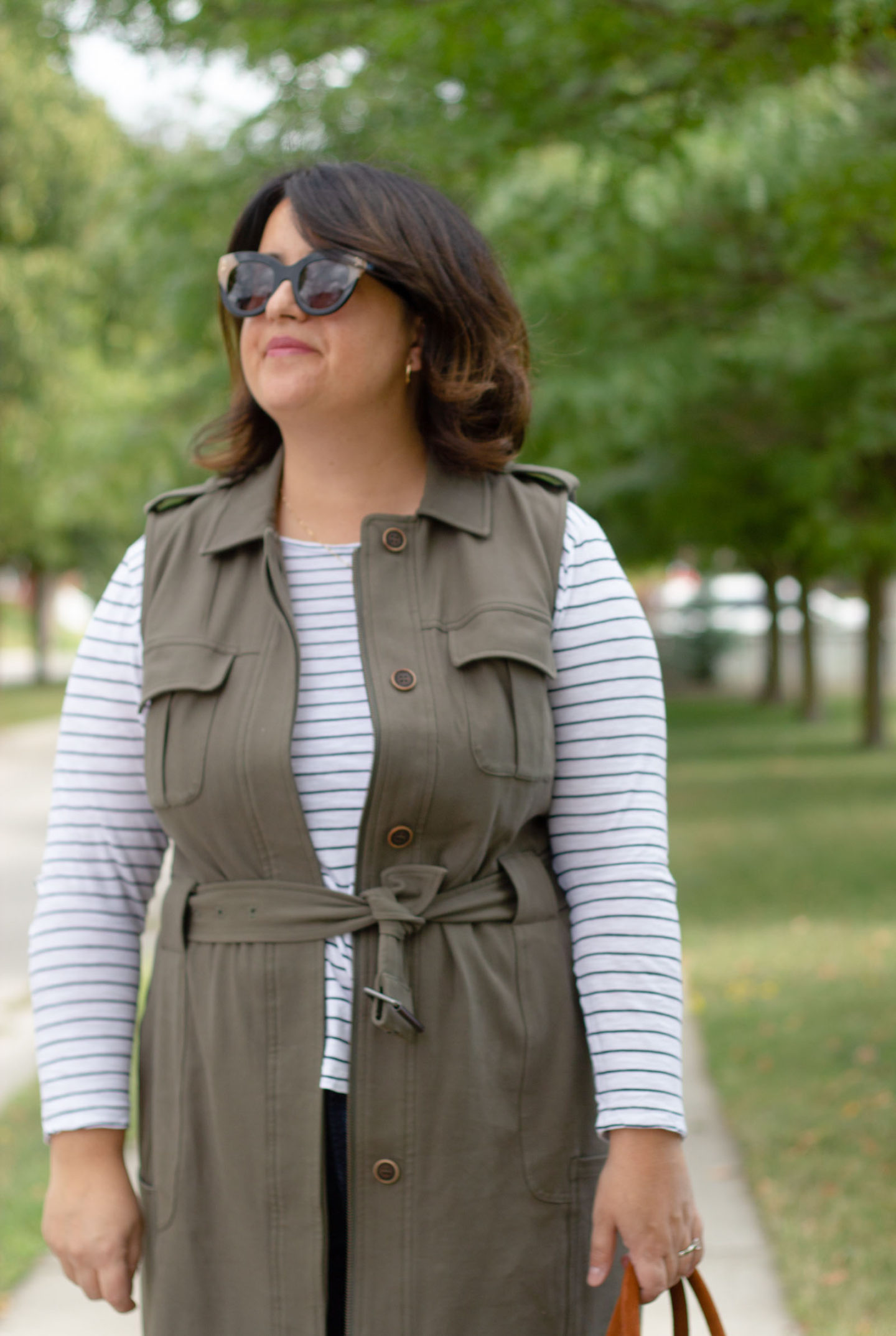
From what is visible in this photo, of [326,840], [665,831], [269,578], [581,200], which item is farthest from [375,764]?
[581,200]

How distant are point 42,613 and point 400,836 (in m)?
36.2

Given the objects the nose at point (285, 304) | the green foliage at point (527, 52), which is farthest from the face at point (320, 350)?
the green foliage at point (527, 52)

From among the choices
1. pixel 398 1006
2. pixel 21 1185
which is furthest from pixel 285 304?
pixel 21 1185

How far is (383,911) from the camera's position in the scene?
71.2 inches

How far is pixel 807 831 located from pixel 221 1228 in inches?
409

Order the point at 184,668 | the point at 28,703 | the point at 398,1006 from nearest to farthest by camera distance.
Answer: the point at 398,1006
the point at 184,668
the point at 28,703

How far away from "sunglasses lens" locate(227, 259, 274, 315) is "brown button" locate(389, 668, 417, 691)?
542 millimetres

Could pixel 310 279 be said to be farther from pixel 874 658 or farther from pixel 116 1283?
pixel 874 658

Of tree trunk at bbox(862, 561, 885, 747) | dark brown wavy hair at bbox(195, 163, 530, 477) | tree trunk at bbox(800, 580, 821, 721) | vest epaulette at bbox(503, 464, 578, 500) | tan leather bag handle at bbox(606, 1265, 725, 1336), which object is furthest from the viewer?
tree trunk at bbox(800, 580, 821, 721)

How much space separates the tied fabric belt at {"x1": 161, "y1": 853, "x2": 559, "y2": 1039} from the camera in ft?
5.90


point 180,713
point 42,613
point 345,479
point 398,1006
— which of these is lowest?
point 398,1006

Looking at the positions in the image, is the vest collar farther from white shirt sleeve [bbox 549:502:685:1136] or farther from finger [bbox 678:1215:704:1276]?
finger [bbox 678:1215:704:1276]

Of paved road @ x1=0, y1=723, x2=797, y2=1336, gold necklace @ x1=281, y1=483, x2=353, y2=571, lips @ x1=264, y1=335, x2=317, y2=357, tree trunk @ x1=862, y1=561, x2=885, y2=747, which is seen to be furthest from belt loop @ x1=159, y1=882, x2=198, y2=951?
tree trunk @ x1=862, y1=561, x2=885, y2=747

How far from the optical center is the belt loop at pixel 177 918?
1904 mm
